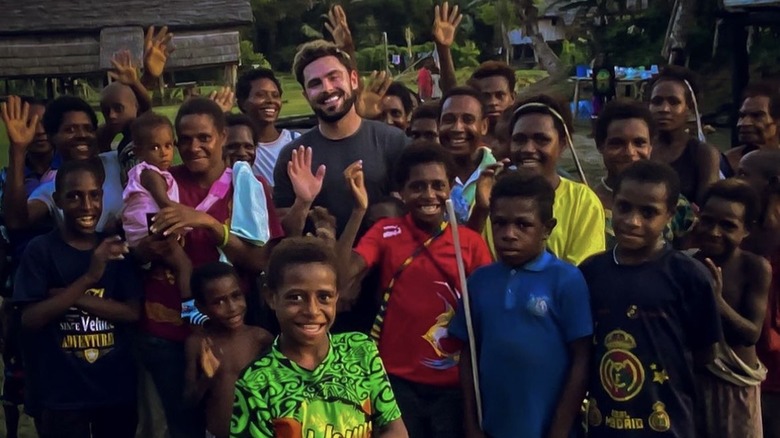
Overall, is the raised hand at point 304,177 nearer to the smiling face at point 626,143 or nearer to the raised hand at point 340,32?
the smiling face at point 626,143

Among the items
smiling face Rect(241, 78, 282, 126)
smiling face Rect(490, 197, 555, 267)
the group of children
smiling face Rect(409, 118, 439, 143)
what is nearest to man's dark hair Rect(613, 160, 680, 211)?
the group of children

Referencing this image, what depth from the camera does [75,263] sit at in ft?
13.7

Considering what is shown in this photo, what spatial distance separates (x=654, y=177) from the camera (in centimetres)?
347

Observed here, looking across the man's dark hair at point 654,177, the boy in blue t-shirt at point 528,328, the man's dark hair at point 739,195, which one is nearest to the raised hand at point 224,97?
the boy in blue t-shirt at point 528,328

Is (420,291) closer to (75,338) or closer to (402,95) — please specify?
(75,338)

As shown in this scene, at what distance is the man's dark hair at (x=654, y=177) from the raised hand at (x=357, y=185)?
3.20 ft

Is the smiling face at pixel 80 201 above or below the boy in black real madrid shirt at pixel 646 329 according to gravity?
→ above

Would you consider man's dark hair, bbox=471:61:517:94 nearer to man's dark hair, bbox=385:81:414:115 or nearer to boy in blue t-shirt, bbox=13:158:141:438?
man's dark hair, bbox=385:81:414:115

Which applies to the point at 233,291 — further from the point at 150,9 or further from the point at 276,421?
the point at 150,9

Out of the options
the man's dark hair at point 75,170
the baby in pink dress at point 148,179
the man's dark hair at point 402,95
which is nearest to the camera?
the baby in pink dress at point 148,179

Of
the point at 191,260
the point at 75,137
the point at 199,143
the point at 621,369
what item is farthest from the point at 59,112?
the point at 621,369

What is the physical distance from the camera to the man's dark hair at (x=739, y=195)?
3.88 meters

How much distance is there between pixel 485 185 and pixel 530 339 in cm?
75

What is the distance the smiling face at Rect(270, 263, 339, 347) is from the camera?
294cm
